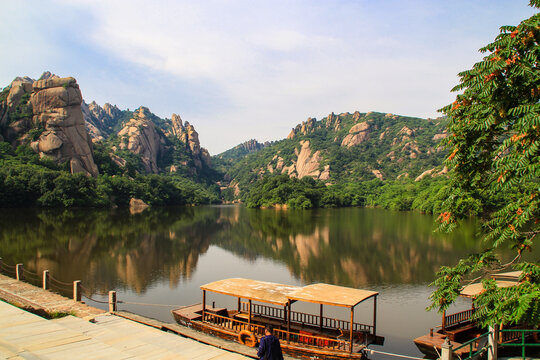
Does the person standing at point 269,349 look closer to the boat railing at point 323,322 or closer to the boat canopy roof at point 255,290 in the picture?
the boat canopy roof at point 255,290

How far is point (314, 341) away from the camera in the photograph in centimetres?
1439

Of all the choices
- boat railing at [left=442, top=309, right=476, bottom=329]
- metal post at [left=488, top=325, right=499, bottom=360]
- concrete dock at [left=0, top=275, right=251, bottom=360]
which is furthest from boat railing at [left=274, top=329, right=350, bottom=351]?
boat railing at [left=442, top=309, right=476, bottom=329]

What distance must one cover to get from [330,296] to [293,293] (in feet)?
4.63

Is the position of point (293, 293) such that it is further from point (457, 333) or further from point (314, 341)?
point (457, 333)

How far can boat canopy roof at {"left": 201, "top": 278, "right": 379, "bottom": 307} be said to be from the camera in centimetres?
1377

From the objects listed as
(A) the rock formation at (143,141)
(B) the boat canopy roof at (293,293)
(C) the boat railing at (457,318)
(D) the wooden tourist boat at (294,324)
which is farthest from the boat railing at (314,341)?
(A) the rock formation at (143,141)

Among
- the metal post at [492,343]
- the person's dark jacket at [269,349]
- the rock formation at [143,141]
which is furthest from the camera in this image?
the rock formation at [143,141]

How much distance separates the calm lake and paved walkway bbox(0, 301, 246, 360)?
22.4ft

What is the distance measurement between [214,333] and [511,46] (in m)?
14.2

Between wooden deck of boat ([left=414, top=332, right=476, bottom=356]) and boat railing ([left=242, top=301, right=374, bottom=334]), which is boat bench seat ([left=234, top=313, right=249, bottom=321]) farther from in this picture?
wooden deck of boat ([left=414, top=332, right=476, bottom=356])

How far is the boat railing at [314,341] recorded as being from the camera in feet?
44.9

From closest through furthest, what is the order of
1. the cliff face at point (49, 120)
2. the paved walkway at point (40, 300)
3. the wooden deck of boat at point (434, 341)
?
1. the wooden deck of boat at point (434, 341)
2. the paved walkway at point (40, 300)
3. the cliff face at point (49, 120)

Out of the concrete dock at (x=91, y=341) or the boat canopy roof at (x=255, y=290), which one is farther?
the boat canopy roof at (x=255, y=290)

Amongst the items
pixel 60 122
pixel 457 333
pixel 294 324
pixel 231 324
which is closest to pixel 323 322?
pixel 294 324
